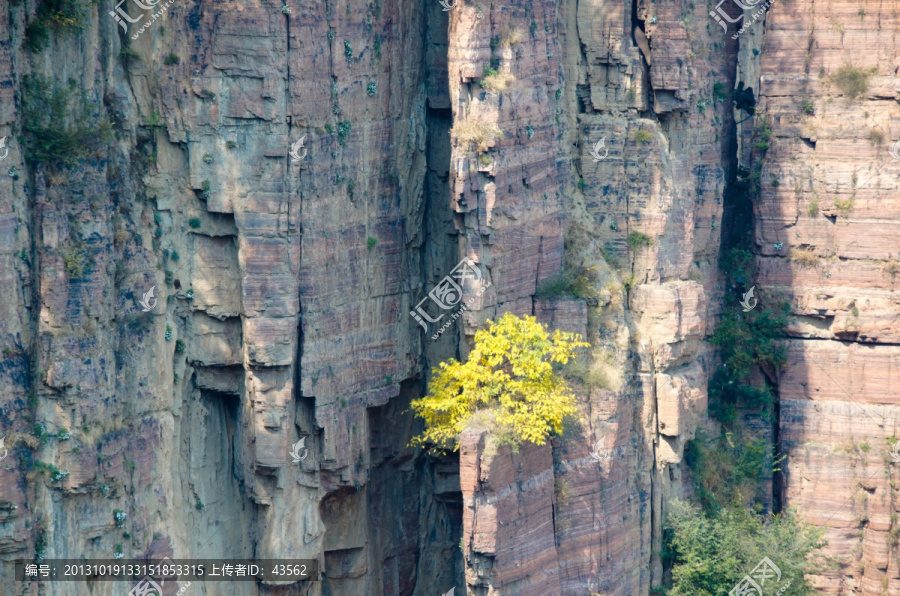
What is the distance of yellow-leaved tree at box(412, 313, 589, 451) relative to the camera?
40250 millimetres

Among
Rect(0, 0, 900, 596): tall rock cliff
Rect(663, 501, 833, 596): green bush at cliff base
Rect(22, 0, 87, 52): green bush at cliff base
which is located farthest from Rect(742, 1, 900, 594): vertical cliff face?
Rect(22, 0, 87, 52): green bush at cliff base

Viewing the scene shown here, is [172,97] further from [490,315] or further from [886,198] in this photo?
[886,198]

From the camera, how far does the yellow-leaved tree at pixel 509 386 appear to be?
40.2m

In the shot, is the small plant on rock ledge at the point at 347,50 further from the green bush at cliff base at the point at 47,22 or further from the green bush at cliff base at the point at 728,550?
Answer: the green bush at cliff base at the point at 728,550

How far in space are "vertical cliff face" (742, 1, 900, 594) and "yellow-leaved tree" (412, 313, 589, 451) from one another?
973 centimetres

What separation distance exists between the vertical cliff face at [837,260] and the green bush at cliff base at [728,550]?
2.61 m

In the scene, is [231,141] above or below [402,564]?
above

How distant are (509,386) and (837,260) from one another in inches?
493

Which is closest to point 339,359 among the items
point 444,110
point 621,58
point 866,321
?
point 444,110

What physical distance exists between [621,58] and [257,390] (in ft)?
46.3

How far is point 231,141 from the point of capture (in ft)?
131

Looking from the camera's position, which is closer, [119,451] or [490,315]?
[119,451]

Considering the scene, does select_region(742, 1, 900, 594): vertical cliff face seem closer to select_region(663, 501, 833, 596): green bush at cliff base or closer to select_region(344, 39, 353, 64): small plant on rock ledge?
select_region(663, 501, 833, 596): green bush at cliff base

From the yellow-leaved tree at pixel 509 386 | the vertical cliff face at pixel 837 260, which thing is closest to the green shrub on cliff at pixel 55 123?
the yellow-leaved tree at pixel 509 386
